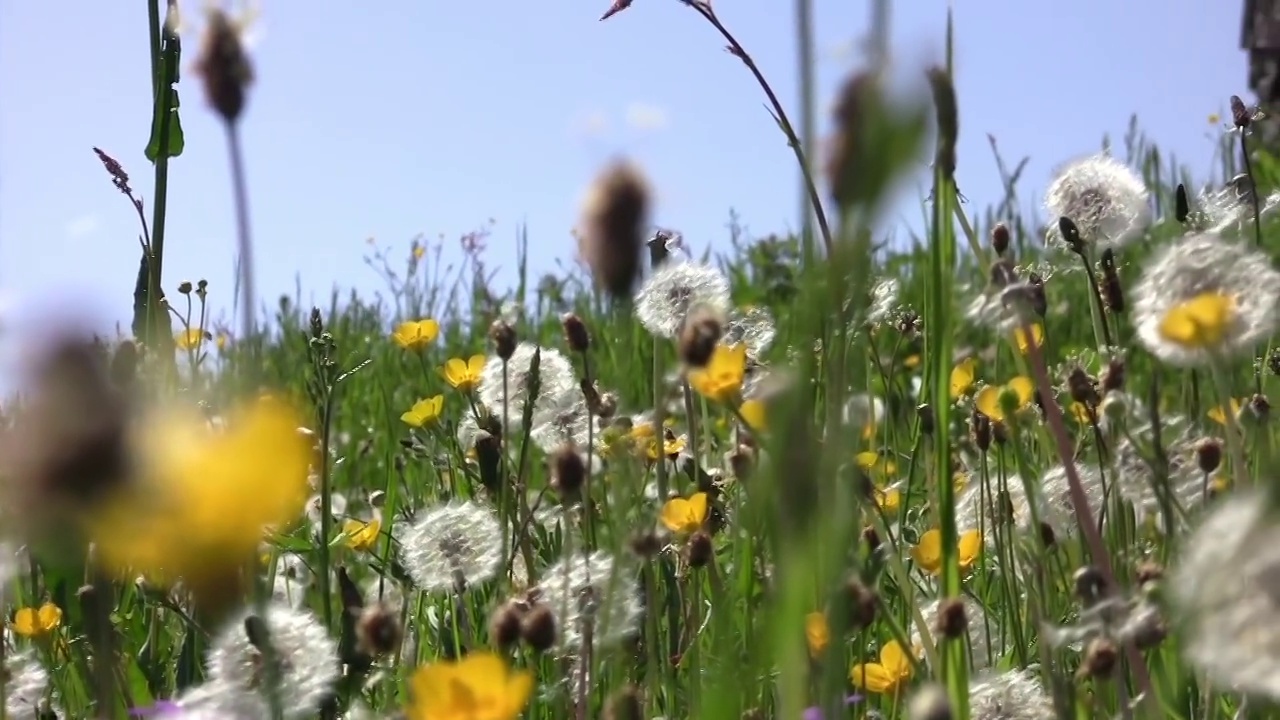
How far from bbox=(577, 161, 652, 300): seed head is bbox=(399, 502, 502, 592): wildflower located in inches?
36.1

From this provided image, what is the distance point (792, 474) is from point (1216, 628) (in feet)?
0.62

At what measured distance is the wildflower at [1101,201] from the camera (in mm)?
1769

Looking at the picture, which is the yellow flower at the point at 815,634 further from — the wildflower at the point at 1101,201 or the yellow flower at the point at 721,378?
the wildflower at the point at 1101,201

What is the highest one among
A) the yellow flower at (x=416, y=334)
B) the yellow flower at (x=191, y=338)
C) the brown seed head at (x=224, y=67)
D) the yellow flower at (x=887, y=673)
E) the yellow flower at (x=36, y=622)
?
the brown seed head at (x=224, y=67)

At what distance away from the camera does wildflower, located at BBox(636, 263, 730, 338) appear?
1.87m

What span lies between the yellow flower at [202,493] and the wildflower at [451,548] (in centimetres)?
101

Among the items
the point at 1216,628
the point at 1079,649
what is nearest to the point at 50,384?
the point at 1216,628

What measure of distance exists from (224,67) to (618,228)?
0.19 meters

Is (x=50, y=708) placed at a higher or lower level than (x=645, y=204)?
lower

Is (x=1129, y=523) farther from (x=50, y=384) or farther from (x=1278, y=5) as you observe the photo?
(x=1278, y=5)

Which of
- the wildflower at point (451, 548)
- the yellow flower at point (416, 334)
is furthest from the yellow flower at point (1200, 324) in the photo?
the yellow flower at point (416, 334)

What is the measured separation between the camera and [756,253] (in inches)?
202

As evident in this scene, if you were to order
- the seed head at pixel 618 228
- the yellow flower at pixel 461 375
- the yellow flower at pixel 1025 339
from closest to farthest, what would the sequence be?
the seed head at pixel 618 228
the yellow flower at pixel 1025 339
the yellow flower at pixel 461 375

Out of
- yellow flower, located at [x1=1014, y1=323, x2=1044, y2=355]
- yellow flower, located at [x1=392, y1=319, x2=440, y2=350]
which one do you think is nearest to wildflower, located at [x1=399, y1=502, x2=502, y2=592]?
yellow flower, located at [x1=1014, y1=323, x2=1044, y2=355]
